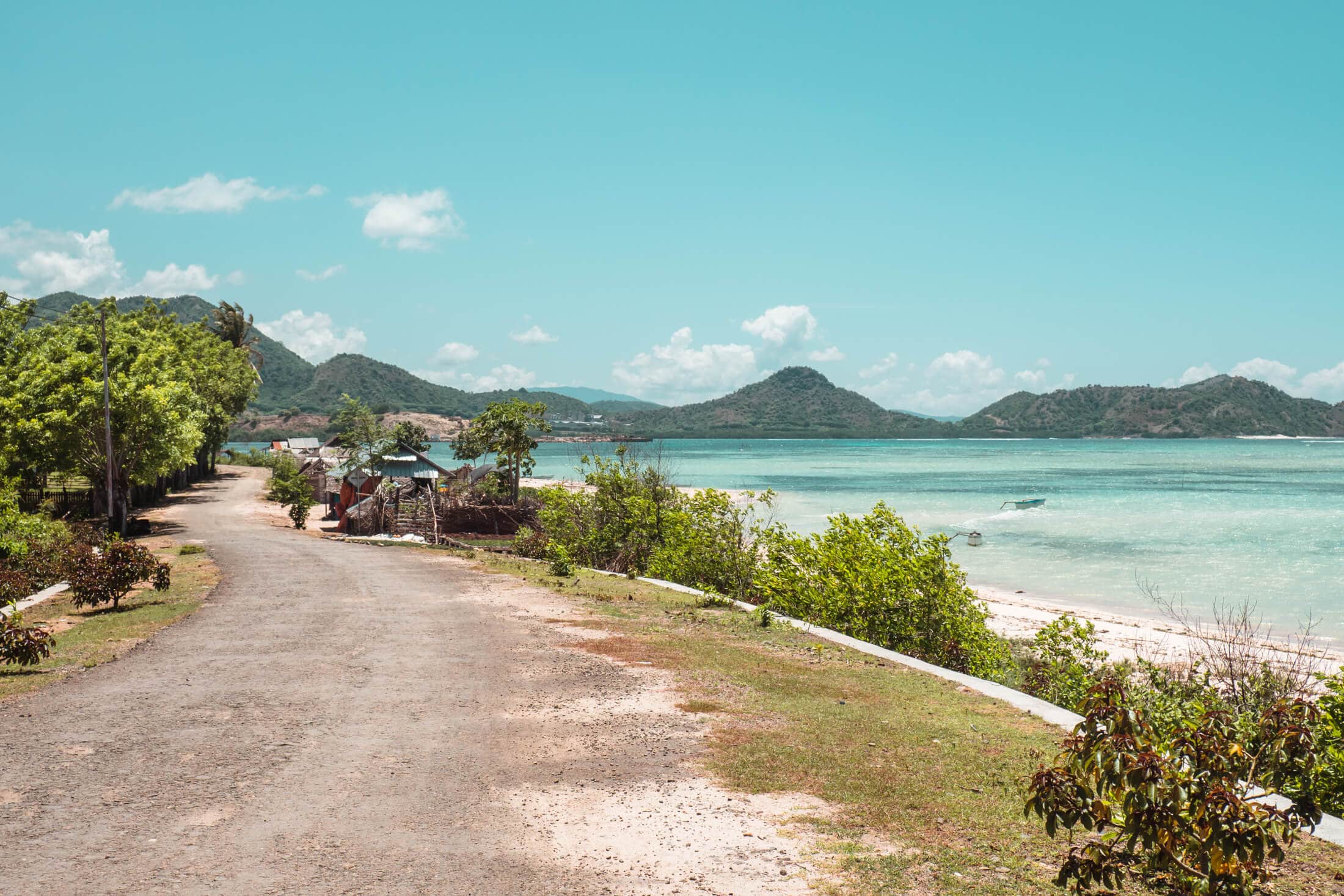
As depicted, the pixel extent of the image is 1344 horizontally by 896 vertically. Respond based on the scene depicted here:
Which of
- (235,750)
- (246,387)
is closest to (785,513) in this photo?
(246,387)

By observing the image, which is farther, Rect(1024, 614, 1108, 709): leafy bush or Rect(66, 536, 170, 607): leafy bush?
Rect(66, 536, 170, 607): leafy bush

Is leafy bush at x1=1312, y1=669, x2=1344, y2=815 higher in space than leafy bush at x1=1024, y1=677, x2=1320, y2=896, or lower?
lower

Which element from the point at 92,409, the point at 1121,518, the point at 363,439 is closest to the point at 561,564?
the point at 92,409

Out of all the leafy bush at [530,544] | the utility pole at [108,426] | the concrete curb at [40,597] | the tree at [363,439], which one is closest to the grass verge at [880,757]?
the concrete curb at [40,597]

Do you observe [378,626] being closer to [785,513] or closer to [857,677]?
[857,677]

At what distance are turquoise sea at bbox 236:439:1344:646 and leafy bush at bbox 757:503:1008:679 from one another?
372 inches

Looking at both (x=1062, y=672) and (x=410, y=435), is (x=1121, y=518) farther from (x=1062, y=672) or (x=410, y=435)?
(x=410, y=435)

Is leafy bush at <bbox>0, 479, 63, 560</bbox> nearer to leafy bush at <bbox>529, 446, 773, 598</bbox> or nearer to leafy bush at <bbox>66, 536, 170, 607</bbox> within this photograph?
leafy bush at <bbox>66, 536, 170, 607</bbox>

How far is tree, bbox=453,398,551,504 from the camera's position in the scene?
34.4 meters

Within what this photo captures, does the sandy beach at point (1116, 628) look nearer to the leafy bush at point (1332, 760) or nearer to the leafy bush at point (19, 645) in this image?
the leafy bush at point (1332, 760)

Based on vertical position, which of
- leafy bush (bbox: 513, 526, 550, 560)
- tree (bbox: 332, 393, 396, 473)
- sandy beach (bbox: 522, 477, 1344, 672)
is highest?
tree (bbox: 332, 393, 396, 473)

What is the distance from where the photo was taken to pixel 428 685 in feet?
30.6

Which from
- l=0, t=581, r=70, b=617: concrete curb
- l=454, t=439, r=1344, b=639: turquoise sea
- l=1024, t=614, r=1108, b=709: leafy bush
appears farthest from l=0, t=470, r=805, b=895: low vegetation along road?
l=454, t=439, r=1344, b=639: turquoise sea

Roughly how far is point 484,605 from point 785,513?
144 ft
